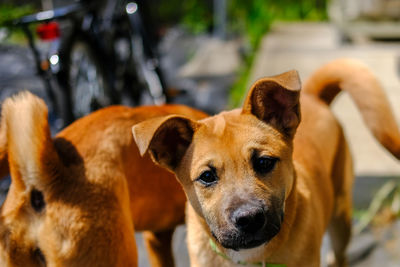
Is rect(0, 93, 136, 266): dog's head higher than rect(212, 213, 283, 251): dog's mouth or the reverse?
higher

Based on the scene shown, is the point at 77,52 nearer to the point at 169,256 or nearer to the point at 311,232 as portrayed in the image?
the point at 169,256

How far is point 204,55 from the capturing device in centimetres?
990

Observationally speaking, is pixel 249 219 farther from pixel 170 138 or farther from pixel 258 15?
pixel 258 15

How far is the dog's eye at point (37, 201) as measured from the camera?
2213 mm

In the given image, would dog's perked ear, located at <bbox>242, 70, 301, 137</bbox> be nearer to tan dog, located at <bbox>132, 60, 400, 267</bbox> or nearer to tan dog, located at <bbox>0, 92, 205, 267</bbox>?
tan dog, located at <bbox>132, 60, 400, 267</bbox>

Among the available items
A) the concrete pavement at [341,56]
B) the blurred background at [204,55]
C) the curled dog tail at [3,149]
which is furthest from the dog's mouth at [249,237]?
the concrete pavement at [341,56]

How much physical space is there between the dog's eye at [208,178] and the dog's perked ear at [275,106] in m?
0.36

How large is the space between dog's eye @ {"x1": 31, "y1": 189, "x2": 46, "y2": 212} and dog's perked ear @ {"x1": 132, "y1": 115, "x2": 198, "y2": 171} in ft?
1.61

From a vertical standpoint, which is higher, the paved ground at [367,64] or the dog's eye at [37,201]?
the dog's eye at [37,201]

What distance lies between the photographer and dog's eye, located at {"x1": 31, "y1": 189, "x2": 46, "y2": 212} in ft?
7.26

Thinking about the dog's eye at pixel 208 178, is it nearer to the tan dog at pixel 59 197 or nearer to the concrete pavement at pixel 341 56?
the tan dog at pixel 59 197

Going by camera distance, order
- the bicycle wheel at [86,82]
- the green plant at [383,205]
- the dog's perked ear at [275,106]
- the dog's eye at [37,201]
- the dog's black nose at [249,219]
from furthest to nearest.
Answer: the bicycle wheel at [86,82], the green plant at [383,205], the dog's perked ear at [275,106], the dog's eye at [37,201], the dog's black nose at [249,219]

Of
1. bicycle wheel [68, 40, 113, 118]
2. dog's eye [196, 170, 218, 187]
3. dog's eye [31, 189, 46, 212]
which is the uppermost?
dog's eye [31, 189, 46, 212]

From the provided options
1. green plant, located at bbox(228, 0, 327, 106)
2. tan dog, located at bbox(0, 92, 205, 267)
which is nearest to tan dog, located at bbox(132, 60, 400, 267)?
tan dog, located at bbox(0, 92, 205, 267)
